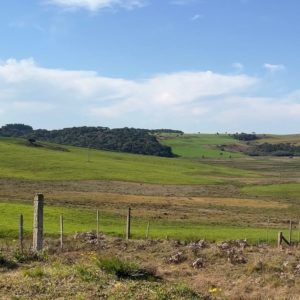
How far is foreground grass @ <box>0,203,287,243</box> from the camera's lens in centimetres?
3575

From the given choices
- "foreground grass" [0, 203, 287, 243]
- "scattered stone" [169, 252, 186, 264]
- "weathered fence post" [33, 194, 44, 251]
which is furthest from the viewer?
"foreground grass" [0, 203, 287, 243]

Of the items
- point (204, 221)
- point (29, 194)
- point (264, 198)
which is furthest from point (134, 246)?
point (264, 198)

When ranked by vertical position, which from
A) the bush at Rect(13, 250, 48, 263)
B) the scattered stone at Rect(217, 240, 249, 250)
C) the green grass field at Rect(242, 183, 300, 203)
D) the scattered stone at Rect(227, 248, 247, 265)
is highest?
the bush at Rect(13, 250, 48, 263)

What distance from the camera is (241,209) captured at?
66625 mm

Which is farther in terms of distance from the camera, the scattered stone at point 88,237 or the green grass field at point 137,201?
the green grass field at point 137,201

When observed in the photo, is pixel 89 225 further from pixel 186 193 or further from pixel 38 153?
pixel 38 153

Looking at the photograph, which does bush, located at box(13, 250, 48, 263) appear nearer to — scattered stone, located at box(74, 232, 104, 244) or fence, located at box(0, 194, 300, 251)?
fence, located at box(0, 194, 300, 251)

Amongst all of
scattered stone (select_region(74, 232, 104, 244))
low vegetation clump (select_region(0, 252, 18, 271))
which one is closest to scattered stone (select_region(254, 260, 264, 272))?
low vegetation clump (select_region(0, 252, 18, 271))

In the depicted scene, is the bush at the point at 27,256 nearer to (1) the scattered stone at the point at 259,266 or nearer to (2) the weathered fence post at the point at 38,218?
(2) the weathered fence post at the point at 38,218

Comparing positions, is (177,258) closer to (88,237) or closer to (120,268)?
(120,268)

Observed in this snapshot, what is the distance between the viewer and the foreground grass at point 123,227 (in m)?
35.8

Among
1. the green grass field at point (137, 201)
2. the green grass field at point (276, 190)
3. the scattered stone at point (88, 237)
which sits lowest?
the green grass field at point (276, 190)

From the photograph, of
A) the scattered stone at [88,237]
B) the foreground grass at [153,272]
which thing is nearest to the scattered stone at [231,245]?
the foreground grass at [153,272]

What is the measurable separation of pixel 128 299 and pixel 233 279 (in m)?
7.44
